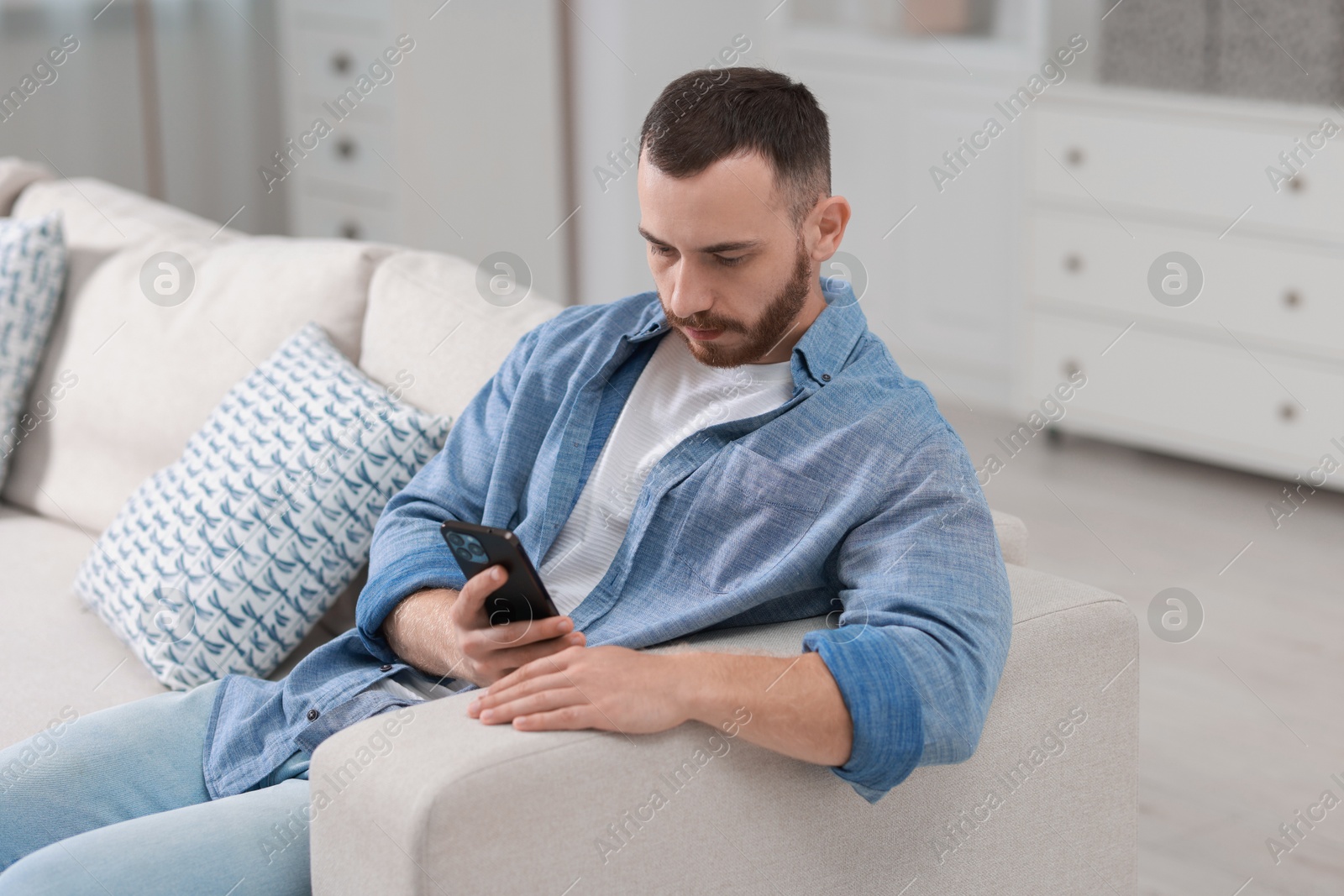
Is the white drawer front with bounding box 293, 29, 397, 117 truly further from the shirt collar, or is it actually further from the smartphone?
the smartphone

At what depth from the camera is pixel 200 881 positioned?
1.14 meters

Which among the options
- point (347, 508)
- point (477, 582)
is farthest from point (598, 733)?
point (347, 508)

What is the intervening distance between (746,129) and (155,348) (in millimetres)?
1112

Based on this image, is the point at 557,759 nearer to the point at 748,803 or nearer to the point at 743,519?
the point at 748,803

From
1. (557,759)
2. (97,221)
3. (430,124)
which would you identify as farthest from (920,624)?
(430,124)

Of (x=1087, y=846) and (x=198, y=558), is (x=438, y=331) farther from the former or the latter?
(x=1087, y=846)

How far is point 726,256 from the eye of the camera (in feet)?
3.98

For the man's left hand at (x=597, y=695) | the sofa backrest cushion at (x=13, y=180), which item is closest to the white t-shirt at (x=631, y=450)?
the man's left hand at (x=597, y=695)

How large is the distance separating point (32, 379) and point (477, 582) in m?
1.36

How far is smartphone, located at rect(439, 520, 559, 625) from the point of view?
106 centimetres

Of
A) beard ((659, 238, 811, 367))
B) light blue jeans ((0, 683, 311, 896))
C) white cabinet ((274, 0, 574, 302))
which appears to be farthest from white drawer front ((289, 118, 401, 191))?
beard ((659, 238, 811, 367))

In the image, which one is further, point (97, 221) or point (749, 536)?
point (97, 221)

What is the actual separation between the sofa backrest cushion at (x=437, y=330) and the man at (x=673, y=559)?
237 millimetres

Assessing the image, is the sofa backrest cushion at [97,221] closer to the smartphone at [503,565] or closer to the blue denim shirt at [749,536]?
the blue denim shirt at [749,536]
